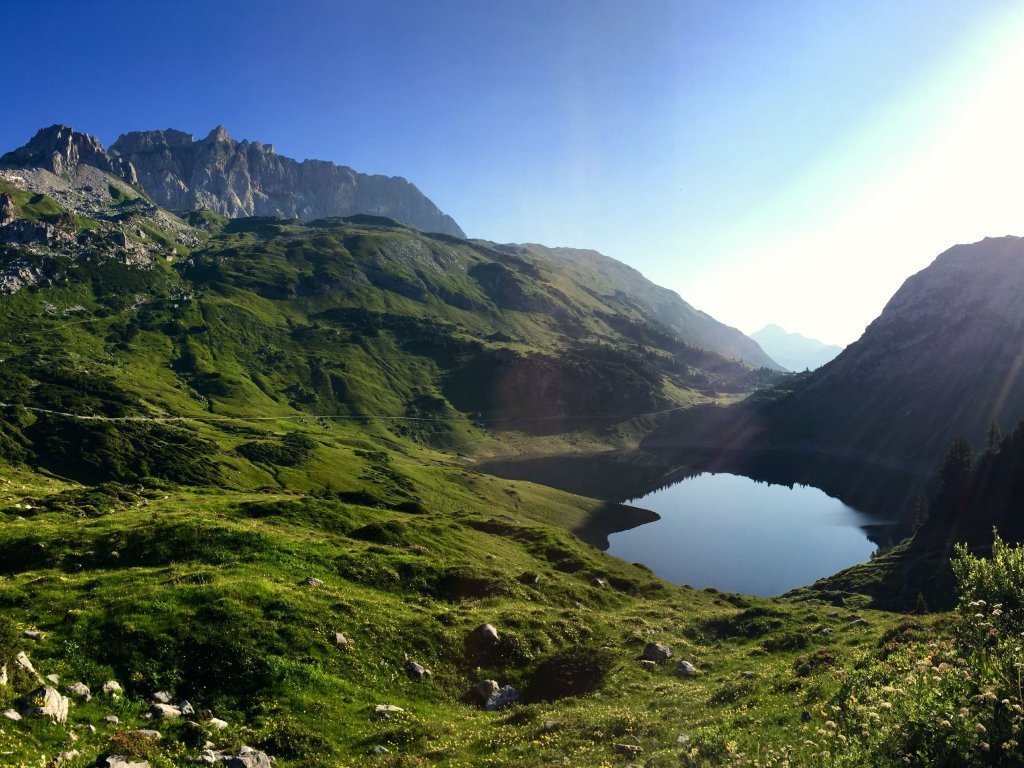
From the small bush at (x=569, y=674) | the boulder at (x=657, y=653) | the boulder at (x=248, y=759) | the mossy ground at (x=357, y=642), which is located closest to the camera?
the boulder at (x=248, y=759)

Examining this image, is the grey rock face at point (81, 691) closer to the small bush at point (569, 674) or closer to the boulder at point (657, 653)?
the small bush at point (569, 674)

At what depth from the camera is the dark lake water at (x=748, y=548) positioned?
135312 millimetres

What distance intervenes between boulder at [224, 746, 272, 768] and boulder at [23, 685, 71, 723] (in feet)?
19.2

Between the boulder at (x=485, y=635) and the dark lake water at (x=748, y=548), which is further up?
the boulder at (x=485, y=635)

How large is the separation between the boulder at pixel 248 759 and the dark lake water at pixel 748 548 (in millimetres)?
123572

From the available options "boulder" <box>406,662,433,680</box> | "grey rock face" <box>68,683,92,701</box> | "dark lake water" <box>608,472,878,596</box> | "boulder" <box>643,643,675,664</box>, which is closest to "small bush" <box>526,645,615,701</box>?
"boulder" <box>643,643,675,664</box>

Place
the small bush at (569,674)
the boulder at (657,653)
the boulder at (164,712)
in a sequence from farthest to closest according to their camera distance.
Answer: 1. the boulder at (657,653)
2. the small bush at (569,674)
3. the boulder at (164,712)

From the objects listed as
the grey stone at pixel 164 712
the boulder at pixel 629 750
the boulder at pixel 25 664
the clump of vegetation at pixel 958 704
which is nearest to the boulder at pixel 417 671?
the grey stone at pixel 164 712

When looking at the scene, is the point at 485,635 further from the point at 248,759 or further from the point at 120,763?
the point at 120,763

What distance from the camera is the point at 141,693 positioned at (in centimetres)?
2292

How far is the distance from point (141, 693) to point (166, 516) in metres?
29.2

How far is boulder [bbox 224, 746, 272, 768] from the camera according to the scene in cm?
1856

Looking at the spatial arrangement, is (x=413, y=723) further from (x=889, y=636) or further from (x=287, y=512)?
(x=287, y=512)

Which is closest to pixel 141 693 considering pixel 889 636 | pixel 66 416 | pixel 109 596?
pixel 109 596
